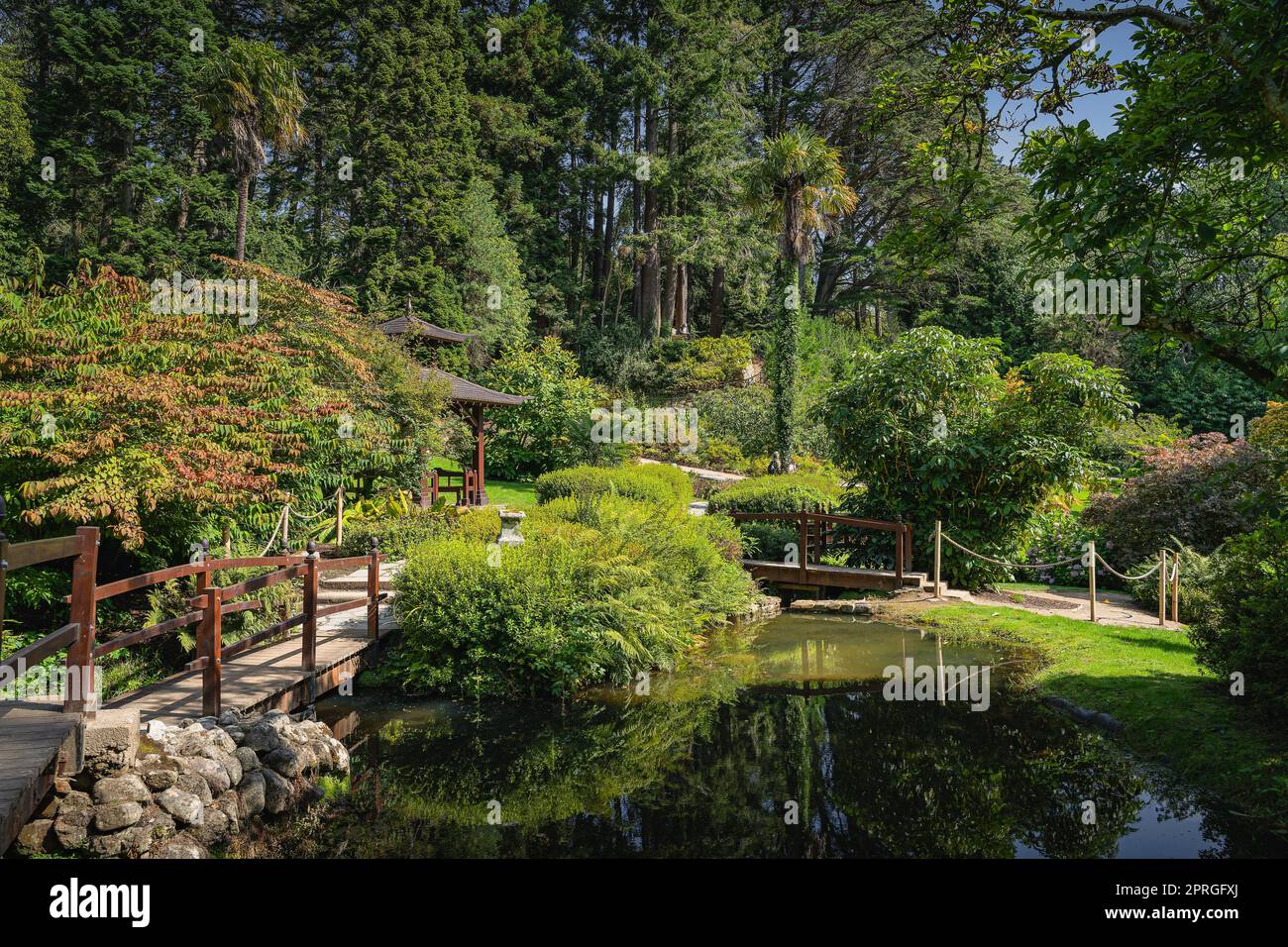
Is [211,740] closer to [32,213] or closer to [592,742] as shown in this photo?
[592,742]

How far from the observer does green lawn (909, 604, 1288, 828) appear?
5758mm

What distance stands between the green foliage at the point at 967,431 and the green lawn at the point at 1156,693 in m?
2.03

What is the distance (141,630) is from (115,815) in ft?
6.18

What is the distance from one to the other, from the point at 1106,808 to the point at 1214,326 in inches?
146

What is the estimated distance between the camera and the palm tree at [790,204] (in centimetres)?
2294

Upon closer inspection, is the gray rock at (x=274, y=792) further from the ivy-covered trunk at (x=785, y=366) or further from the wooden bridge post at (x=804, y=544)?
the ivy-covered trunk at (x=785, y=366)

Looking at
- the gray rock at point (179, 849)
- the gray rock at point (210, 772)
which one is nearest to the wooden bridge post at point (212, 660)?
the gray rock at point (210, 772)

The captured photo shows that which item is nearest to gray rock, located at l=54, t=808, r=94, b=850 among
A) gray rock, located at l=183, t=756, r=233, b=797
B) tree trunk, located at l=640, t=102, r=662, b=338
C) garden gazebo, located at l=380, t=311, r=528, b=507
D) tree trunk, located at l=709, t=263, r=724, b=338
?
gray rock, located at l=183, t=756, r=233, b=797

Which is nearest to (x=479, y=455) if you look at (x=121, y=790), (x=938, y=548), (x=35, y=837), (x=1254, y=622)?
(x=938, y=548)

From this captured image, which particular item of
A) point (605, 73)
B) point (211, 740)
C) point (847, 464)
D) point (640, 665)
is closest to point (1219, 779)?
point (640, 665)

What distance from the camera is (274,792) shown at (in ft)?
19.1

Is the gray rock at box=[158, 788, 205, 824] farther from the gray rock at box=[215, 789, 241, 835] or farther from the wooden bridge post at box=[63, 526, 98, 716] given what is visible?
the wooden bridge post at box=[63, 526, 98, 716]

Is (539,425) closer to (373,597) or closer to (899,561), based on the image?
(899,561)

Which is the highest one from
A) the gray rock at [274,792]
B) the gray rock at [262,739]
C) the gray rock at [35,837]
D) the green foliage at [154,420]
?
the green foliage at [154,420]
